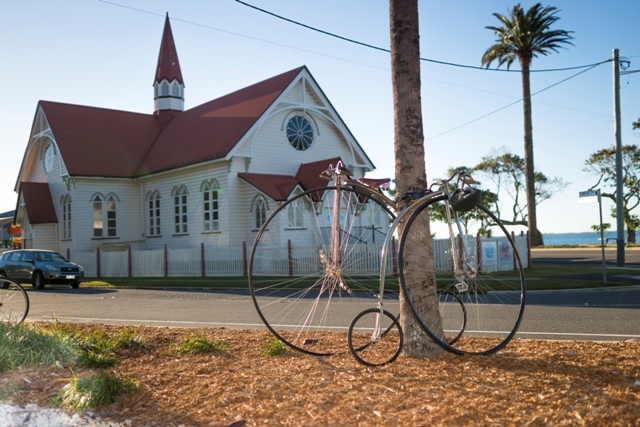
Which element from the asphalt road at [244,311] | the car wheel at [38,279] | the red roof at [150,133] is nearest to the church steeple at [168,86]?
the red roof at [150,133]

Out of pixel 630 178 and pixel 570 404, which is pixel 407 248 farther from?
pixel 630 178

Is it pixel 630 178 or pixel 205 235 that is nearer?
pixel 205 235

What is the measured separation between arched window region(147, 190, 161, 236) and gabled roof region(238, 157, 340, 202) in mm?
8182

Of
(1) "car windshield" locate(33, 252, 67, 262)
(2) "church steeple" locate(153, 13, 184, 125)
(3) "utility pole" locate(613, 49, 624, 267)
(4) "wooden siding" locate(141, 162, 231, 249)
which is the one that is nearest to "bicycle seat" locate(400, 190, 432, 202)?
(3) "utility pole" locate(613, 49, 624, 267)

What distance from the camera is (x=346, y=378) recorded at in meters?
5.10

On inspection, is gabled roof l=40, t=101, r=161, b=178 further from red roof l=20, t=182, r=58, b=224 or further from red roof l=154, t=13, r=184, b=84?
red roof l=20, t=182, r=58, b=224

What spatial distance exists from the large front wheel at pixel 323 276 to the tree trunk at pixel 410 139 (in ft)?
2.00

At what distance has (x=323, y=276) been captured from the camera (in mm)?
6504

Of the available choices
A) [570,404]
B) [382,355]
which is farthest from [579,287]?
[570,404]

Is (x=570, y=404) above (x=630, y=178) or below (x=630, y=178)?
below

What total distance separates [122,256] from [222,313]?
20142 mm

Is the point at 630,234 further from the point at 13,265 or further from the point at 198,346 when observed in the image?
the point at 198,346

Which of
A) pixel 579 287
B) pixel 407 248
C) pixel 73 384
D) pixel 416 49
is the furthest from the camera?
pixel 579 287

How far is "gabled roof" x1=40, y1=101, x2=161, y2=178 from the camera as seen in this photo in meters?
35.4
